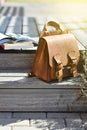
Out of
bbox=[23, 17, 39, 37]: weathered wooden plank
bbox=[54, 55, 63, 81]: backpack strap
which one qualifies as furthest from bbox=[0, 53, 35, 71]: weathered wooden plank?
bbox=[23, 17, 39, 37]: weathered wooden plank

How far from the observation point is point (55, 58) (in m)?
2.71

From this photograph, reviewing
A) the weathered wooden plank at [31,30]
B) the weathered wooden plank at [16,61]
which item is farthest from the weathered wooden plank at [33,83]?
the weathered wooden plank at [31,30]

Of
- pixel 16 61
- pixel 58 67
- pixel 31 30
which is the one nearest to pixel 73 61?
pixel 58 67

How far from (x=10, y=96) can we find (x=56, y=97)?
0.37 m

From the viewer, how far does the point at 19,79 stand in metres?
2.79

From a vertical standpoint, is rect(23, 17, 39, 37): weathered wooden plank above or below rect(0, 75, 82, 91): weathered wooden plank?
above

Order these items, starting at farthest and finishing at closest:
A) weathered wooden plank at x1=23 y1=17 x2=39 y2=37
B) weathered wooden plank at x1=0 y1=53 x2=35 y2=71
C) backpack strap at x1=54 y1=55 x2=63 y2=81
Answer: weathered wooden plank at x1=23 y1=17 x2=39 y2=37 < weathered wooden plank at x1=0 y1=53 x2=35 y2=71 < backpack strap at x1=54 y1=55 x2=63 y2=81

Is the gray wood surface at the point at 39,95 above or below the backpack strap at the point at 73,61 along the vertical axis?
below

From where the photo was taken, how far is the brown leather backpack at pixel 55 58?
8.89 ft

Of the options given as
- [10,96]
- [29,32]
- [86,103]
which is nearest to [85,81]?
[86,103]

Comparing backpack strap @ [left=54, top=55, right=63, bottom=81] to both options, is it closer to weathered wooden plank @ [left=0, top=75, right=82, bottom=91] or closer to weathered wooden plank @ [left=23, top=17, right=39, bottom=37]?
weathered wooden plank @ [left=0, top=75, right=82, bottom=91]

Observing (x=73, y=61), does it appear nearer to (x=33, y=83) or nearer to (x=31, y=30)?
(x=33, y=83)

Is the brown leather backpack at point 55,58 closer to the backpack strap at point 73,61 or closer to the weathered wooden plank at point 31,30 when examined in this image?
the backpack strap at point 73,61

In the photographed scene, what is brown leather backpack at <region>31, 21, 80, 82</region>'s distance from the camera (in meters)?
2.71
